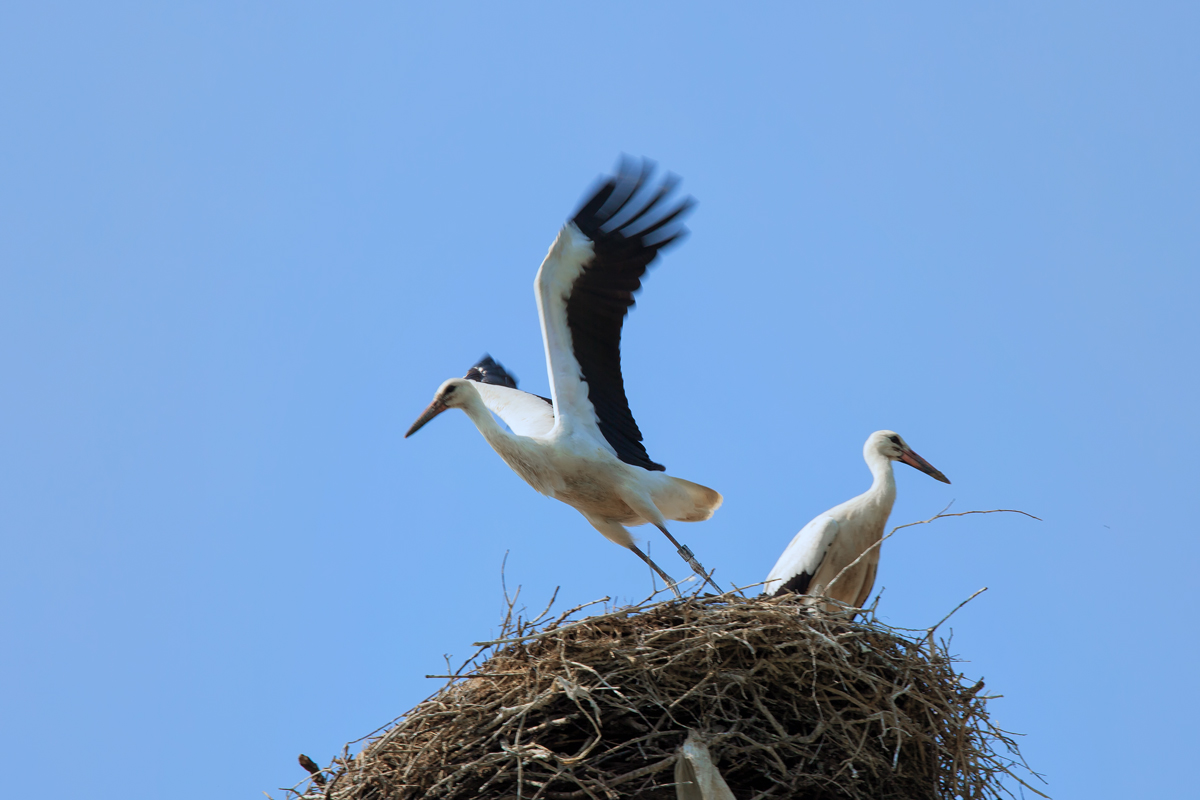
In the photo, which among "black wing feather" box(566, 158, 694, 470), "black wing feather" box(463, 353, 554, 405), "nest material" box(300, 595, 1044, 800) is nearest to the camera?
"nest material" box(300, 595, 1044, 800)

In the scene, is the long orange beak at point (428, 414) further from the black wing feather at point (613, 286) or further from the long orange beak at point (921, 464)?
the long orange beak at point (921, 464)

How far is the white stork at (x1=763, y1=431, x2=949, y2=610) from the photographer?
296 inches

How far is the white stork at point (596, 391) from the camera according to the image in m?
7.10

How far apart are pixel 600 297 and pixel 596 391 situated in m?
0.55

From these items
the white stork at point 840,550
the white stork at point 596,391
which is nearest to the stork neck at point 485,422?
the white stork at point 596,391

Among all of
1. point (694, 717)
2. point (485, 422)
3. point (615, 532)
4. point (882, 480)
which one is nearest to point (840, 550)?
point (882, 480)

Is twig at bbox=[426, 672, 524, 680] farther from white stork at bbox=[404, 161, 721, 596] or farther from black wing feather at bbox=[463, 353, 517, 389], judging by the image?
black wing feather at bbox=[463, 353, 517, 389]

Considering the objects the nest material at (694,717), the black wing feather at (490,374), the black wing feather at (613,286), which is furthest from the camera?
the black wing feather at (490,374)

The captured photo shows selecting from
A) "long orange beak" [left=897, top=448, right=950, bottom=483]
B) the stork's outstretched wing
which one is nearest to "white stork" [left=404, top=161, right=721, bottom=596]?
the stork's outstretched wing

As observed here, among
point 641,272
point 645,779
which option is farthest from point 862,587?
point 645,779

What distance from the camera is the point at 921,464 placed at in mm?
8398

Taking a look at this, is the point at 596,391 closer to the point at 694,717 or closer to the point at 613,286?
the point at 613,286

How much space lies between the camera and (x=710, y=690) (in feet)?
16.2

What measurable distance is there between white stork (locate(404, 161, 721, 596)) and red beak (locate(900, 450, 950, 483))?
4.88 ft
